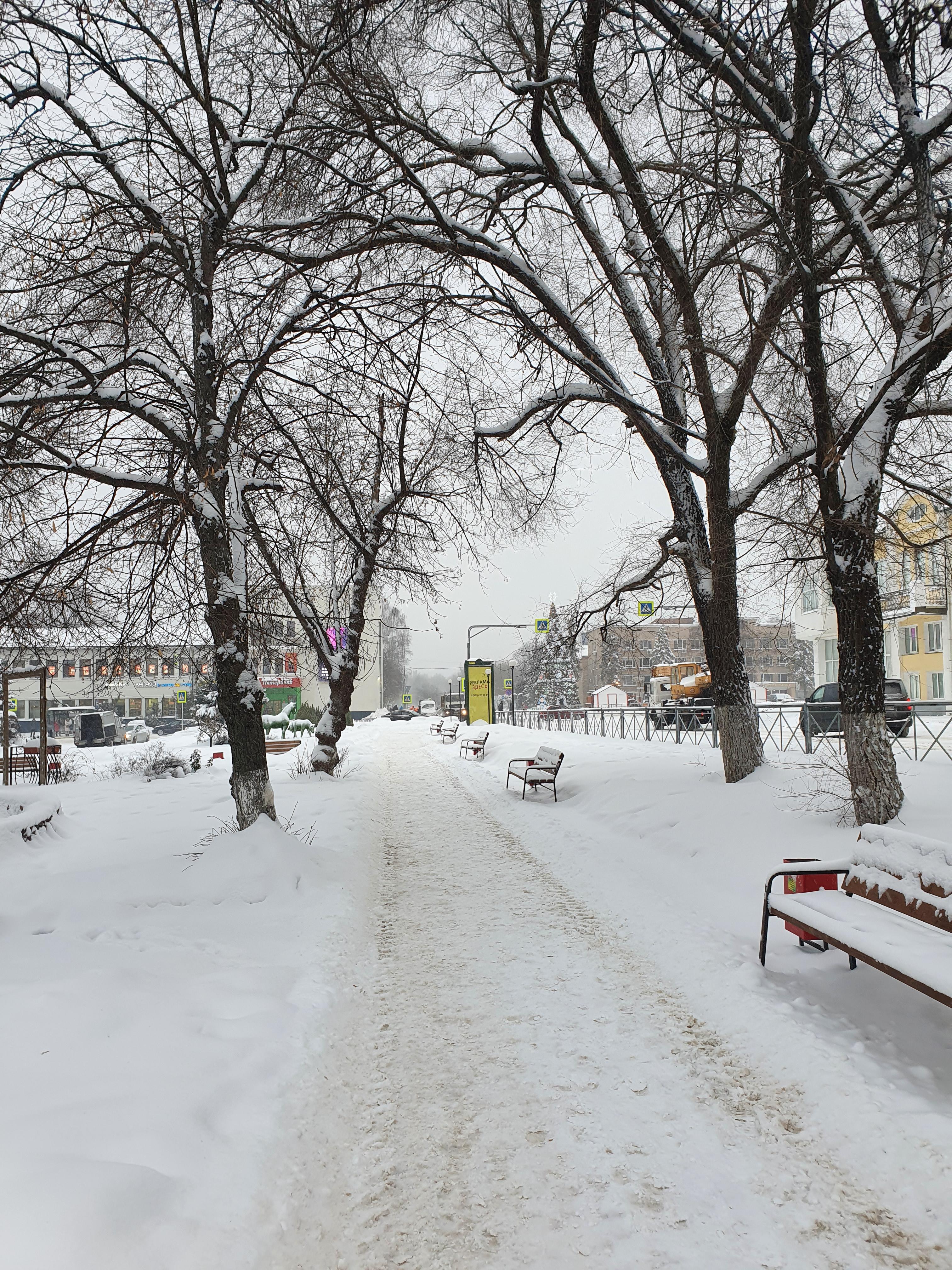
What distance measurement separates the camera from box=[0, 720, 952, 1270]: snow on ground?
2.69 m

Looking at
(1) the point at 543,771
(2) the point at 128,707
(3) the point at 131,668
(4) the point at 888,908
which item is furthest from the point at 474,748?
(2) the point at 128,707

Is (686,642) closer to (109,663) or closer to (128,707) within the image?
(109,663)

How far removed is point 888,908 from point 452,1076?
3.04 metres

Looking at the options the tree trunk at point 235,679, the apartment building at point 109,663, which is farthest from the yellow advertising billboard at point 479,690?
the tree trunk at point 235,679

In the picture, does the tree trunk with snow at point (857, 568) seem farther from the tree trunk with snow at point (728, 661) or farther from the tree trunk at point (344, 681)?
the tree trunk at point (344, 681)

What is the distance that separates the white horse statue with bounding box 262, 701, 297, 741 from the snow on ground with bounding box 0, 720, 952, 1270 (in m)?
25.8

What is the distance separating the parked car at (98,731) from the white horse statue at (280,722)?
12.4 metres

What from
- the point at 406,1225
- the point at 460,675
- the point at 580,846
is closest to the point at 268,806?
the point at 580,846

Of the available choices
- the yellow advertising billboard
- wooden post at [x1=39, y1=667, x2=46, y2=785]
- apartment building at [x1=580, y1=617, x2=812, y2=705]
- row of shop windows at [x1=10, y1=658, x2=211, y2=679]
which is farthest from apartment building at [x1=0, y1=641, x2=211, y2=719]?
the yellow advertising billboard

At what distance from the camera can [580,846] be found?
9.64 metres

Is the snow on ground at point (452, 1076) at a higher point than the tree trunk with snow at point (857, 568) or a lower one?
lower

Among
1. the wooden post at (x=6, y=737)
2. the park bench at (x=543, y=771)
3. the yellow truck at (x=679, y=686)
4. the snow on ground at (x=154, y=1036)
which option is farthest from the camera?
the yellow truck at (x=679, y=686)

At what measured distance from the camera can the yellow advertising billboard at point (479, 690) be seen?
3606 centimetres

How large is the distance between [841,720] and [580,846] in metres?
3.48
